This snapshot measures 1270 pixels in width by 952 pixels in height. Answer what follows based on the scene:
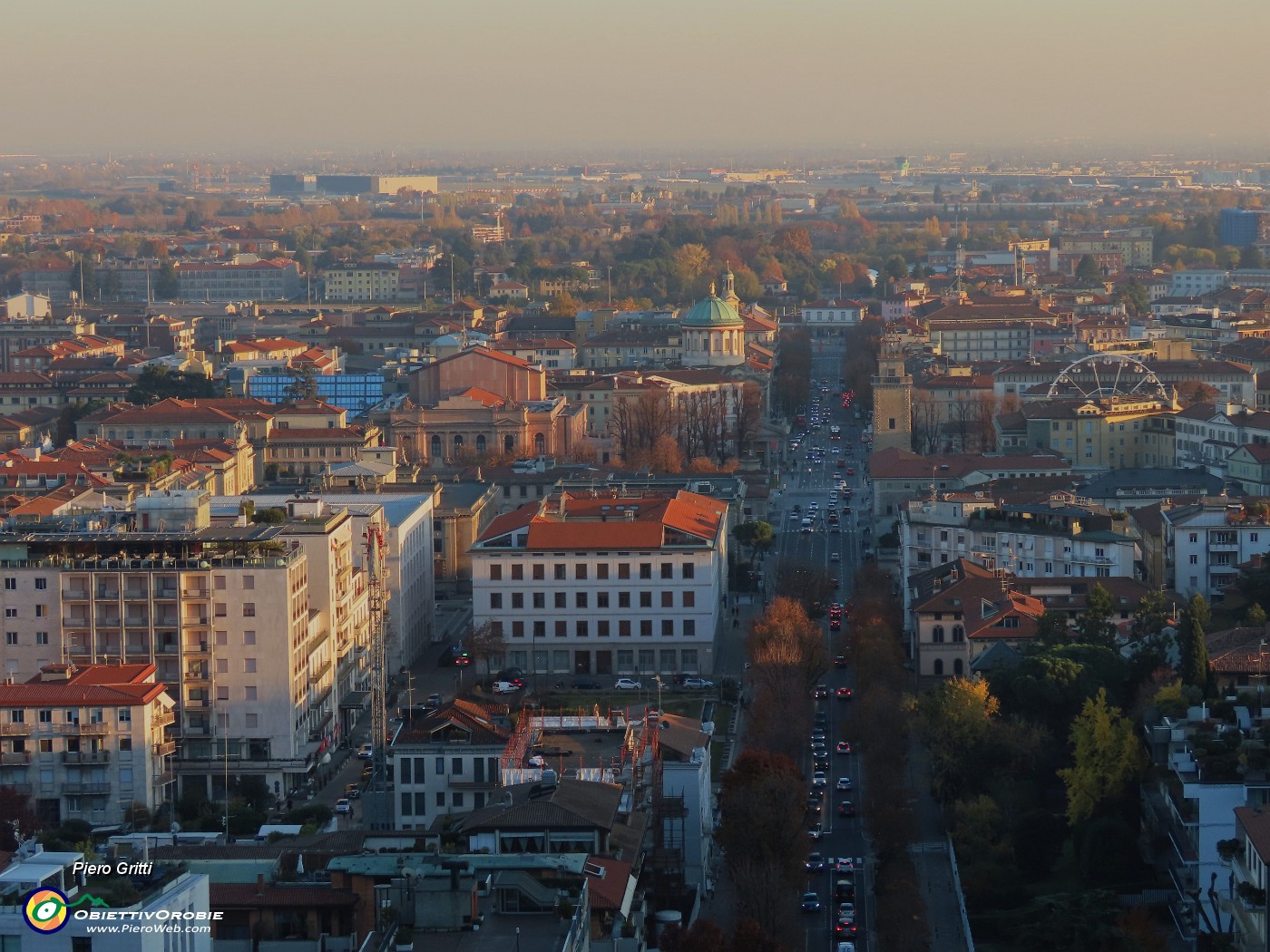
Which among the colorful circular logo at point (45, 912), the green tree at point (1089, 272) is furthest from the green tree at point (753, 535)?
the green tree at point (1089, 272)

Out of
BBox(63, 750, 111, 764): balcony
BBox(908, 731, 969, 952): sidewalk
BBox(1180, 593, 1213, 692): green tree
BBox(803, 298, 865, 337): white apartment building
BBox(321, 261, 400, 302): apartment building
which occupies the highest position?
BBox(1180, 593, 1213, 692): green tree

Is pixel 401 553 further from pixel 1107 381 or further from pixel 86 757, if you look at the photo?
pixel 1107 381

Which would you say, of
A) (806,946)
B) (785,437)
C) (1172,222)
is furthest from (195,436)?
(1172,222)

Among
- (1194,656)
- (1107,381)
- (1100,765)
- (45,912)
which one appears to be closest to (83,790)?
(1100,765)

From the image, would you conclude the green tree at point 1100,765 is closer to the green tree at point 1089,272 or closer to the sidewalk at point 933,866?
the sidewalk at point 933,866

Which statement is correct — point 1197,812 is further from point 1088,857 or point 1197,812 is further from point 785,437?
point 785,437

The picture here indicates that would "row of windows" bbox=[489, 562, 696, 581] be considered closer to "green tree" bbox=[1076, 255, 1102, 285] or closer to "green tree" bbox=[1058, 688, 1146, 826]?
"green tree" bbox=[1058, 688, 1146, 826]

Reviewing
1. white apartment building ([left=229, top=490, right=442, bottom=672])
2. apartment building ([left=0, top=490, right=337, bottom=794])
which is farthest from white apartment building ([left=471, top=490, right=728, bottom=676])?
apartment building ([left=0, top=490, right=337, bottom=794])
